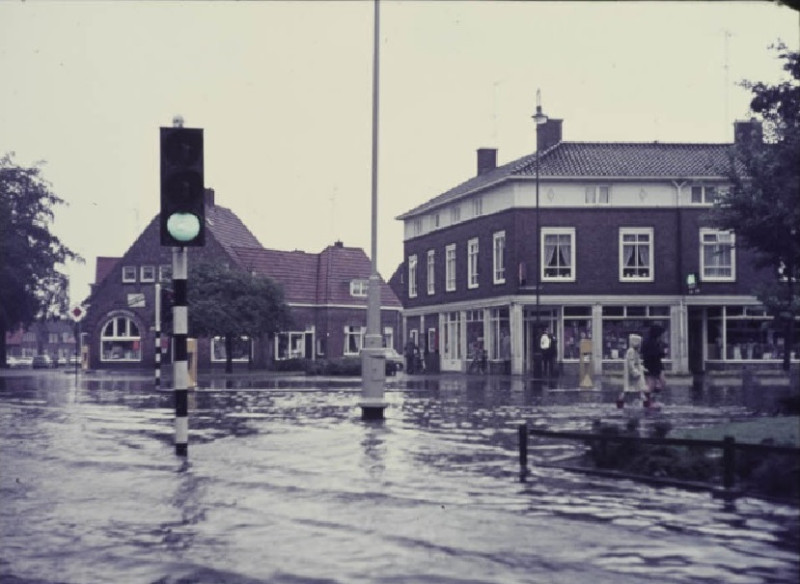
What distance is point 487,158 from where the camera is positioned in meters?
62.8

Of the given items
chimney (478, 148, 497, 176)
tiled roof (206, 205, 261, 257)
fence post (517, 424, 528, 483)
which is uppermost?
chimney (478, 148, 497, 176)

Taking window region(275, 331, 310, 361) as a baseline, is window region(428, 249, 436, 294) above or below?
above

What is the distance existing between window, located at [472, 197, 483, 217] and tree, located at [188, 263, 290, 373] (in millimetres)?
10230

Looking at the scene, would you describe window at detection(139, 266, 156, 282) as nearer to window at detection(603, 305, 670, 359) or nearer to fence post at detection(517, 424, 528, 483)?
window at detection(603, 305, 670, 359)

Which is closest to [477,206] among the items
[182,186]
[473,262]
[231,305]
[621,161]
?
[473,262]

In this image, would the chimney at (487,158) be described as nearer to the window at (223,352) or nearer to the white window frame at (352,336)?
the white window frame at (352,336)

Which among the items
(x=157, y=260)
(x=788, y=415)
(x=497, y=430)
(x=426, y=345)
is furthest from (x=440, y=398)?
(x=157, y=260)

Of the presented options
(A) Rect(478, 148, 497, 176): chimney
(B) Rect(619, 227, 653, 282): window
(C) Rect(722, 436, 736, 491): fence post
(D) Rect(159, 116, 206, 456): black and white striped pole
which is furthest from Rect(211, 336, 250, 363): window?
(C) Rect(722, 436, 736, 491): fence post

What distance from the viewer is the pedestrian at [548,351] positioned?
4407cm

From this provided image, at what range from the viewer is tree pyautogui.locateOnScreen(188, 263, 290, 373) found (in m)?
54.5

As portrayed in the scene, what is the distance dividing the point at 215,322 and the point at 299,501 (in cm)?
4503

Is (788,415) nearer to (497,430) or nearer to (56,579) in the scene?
(497,430)

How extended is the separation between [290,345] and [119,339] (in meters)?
10.7

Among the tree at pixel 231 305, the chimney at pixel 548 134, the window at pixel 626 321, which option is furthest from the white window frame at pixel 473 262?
the tree at pixel 231 305
